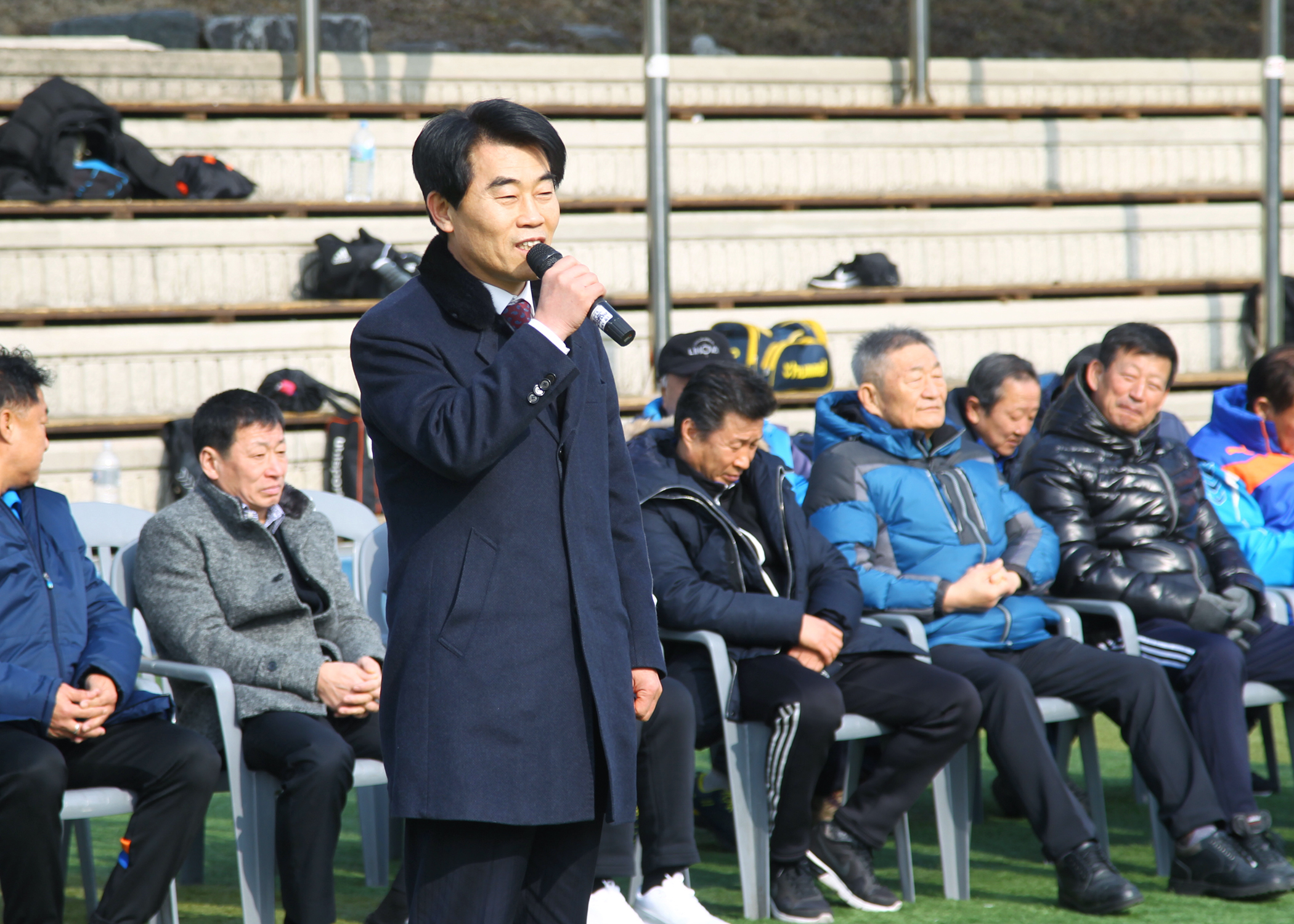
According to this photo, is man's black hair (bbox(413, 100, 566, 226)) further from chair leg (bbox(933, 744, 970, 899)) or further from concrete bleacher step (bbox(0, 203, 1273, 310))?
concrete bleacher step (bbox(0, 203, 1273, 310))

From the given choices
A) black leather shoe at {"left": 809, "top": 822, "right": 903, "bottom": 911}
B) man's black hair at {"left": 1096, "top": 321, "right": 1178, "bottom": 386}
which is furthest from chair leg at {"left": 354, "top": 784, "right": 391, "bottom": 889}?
man's black hair at {"left": 1096, "top": 321, "right": 1178, "bottom": 386}

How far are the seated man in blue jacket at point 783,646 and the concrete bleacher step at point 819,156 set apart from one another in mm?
3896

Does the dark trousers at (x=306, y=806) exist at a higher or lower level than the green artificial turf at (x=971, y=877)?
higher

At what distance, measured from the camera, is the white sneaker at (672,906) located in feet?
9.74

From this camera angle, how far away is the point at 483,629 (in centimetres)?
167

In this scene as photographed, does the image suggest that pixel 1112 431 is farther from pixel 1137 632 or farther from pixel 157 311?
pixel 157 311

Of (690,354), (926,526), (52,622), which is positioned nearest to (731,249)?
(690,354)

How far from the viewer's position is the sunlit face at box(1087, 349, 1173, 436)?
3.82 meters

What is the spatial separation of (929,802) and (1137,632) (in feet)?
3.05

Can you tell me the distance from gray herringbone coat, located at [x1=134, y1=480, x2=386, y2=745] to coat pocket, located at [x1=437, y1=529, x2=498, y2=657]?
1470 millimetres

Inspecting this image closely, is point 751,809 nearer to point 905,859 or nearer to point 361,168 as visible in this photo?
point 905,859

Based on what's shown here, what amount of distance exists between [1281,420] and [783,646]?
1.82m

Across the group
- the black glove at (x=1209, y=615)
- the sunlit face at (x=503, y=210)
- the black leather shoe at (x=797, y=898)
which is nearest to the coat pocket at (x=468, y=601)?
the sunlit face at (x=503, y=210)

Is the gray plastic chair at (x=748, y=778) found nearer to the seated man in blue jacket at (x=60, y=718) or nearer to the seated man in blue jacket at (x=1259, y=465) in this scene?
the seated man in blue jacket at (x=60, y=718)
